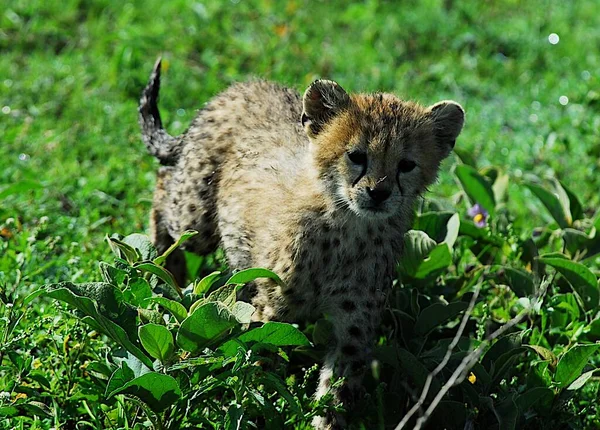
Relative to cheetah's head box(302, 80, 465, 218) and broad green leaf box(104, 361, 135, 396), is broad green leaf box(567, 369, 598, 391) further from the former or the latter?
broad green leaf box(104, 361, 135, 396)

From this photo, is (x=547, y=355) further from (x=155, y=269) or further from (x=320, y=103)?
(x=155, y=269)

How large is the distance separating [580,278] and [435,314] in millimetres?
785

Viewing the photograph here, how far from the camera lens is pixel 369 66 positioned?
8.33 metres

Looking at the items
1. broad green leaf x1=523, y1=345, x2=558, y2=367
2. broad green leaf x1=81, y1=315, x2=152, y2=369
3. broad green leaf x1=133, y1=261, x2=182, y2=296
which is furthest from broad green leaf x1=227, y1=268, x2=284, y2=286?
broad green leaf x1=523, y1=345, x2=558, y2=367

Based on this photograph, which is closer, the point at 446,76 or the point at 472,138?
the point at 472,138

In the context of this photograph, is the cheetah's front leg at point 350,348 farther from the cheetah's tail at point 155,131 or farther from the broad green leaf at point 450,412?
the cheetah's tail at point 155,131

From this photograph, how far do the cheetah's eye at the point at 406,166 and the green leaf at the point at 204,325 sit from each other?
102 centimetres

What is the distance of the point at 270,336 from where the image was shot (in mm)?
3975

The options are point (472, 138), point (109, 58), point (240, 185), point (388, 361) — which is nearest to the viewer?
point (388, 361)

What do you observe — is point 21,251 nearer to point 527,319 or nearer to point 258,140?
point 258,140

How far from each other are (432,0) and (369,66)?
1412 mm

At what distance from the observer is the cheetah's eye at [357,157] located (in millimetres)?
4234

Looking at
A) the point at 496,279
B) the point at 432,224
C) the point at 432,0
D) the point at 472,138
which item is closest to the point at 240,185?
the point at 432,224

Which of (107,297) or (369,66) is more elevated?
(107,297)
